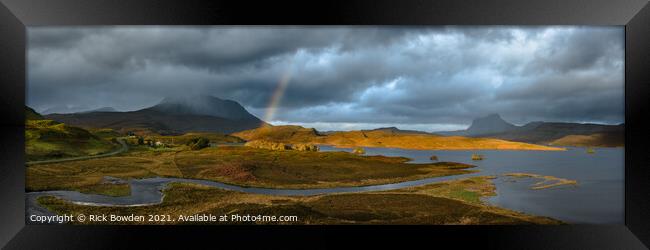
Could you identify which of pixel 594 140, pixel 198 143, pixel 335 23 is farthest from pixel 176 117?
pixel 594 140

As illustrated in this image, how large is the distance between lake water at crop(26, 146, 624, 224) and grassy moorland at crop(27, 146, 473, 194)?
13 centimetres

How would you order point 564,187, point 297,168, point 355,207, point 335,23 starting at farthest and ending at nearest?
point 297,168, point 355,207, point 564,187, point 335,23

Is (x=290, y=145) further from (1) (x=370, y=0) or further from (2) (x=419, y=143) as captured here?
(1) (x=370, y=0)

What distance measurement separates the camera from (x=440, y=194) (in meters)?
5.66

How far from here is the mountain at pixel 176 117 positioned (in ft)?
18.9

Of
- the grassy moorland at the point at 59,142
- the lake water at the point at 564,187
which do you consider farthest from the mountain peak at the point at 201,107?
the lake water at the point at 564,187

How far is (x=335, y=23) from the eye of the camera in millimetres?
4699

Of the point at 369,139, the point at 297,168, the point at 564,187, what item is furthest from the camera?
the point at 369,139

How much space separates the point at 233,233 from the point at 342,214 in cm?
193

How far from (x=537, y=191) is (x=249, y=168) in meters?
5.39

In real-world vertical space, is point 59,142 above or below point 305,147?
above

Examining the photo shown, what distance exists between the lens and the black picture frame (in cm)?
457

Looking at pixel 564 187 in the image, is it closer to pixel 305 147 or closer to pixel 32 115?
pixel 305 147

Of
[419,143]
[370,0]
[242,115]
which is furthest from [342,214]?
[370,0]
